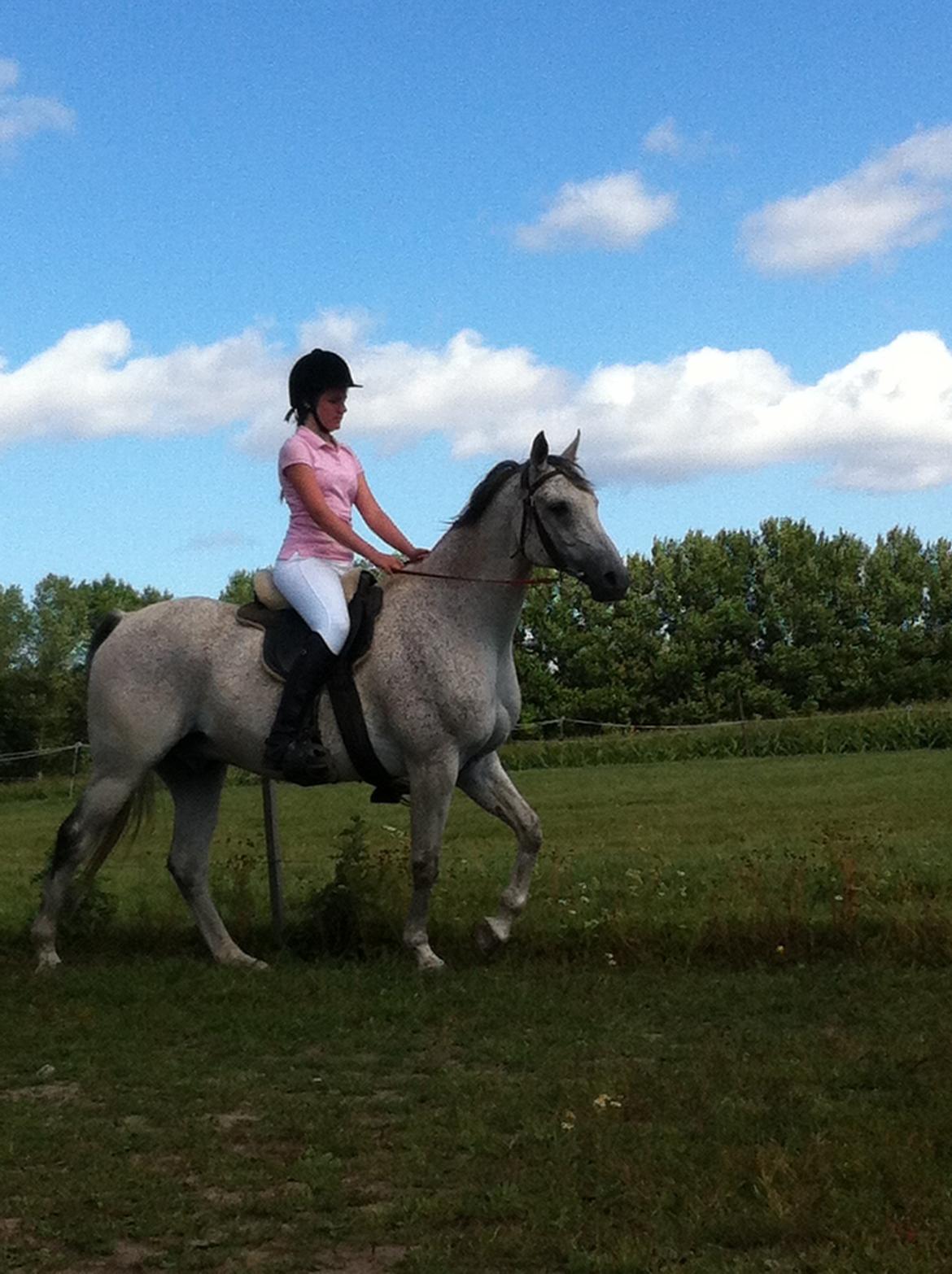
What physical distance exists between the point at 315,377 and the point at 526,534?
4.93ft

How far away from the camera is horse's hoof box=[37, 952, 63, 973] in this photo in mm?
8781

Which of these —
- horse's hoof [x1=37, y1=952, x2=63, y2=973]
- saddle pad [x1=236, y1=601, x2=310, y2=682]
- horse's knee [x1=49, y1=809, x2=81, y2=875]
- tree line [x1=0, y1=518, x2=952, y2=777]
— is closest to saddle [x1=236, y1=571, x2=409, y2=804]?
saddle pad [x1=236, y1=601, x2=310, y2=682]

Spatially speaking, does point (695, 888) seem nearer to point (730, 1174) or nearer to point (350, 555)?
point (350, 555)

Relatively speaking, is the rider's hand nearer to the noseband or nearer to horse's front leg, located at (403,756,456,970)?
the noseband

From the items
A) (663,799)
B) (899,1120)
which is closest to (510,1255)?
(899,1120)

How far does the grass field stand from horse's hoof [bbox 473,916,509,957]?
25 cm

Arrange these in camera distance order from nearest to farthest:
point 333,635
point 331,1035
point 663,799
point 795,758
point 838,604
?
point 331,1035, point 333,635, point 663,799, point 795,758, point 838,604

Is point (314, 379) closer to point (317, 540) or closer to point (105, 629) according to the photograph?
point (317, 540)

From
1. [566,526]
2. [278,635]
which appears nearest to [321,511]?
[278,635]

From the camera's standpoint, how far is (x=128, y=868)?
1402cm

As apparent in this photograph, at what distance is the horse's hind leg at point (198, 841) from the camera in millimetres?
9047

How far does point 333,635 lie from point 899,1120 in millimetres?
4195

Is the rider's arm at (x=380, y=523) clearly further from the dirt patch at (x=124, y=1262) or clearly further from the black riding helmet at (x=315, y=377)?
the dirt patch at (x=124, y=1262)

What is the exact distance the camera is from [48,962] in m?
8.84
